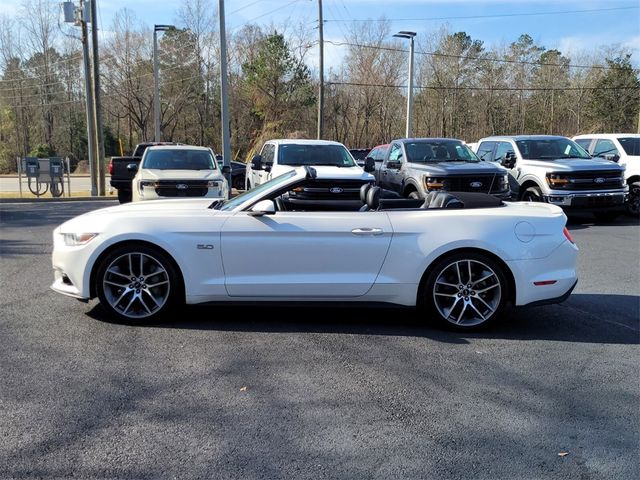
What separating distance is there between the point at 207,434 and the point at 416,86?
5194cm

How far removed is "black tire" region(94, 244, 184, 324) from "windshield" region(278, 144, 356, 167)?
24.5 ft

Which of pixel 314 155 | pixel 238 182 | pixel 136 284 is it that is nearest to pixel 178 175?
pixel 314 155

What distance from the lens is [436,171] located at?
11703mm

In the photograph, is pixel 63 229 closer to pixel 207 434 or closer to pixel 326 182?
pixel 207 434

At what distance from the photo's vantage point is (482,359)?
4.55 meters

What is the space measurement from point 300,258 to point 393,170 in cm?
860

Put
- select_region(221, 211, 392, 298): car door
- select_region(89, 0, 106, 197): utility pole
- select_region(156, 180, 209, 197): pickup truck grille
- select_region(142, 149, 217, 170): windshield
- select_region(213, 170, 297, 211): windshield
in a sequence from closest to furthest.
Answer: select_region(221, 211, 392, 298): car door
select_region(213, 170, 297, 211): windshield
select_region(156, 180, 209, 197): pickup truck grille
select_region(142, 149, 217, 170): windshield
select_region(89, 0, 106, 197): utility pole

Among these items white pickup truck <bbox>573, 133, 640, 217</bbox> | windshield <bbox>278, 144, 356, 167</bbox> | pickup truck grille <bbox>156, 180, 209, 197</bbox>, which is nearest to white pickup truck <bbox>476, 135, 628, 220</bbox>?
white pickup truck <bbox>573, 133, 640, 217</bbox>

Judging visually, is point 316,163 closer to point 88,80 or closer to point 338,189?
point 338,189

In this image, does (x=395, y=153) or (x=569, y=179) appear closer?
(x=569, y=179)

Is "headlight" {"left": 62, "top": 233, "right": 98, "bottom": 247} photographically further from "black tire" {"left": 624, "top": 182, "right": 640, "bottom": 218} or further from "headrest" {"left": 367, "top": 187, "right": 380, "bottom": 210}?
"black tire" {"left": 624, "top": 182, "right": 640, "bottom": 218}

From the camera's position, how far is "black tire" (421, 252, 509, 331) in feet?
16.9

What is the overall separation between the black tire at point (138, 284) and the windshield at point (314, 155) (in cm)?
745

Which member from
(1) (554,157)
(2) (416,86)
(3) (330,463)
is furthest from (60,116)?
(3) (330,463)
